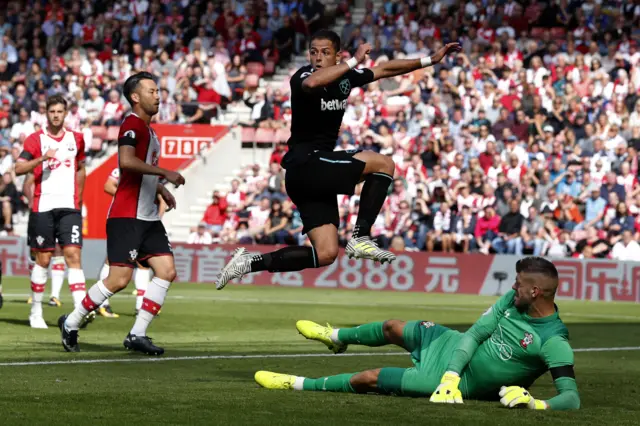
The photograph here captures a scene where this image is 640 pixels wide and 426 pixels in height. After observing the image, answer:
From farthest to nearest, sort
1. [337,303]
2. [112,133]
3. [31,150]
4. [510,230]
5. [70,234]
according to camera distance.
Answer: [112,133], [510,230], [337,303], [70,234], [31,150]

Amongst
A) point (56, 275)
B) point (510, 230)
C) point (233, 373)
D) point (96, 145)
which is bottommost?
Answer: point (233, 373)

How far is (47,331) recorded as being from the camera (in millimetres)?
13820

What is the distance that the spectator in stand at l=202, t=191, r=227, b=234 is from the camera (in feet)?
93.7

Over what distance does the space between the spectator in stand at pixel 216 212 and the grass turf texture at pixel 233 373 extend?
8766 millimetres

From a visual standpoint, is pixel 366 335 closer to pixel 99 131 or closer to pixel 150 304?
pixel 150 304

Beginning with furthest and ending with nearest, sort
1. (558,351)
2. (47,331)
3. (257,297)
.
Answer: (257,297) → (47,331) → (558,351)

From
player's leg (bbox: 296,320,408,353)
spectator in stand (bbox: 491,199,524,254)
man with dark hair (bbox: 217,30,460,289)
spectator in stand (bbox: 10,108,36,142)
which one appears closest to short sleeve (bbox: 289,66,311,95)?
man with dark hair (bbox: 217,30,460,289)

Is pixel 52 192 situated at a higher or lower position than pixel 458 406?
higher

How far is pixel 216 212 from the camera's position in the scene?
2870 cm

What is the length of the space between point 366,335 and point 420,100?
66.7 feet

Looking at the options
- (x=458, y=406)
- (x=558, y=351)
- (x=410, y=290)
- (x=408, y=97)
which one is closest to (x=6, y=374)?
(x=458, y=406)

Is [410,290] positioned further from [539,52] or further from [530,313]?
[530,313]

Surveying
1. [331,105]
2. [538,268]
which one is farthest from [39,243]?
[538,268]

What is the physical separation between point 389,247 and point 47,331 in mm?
13153
